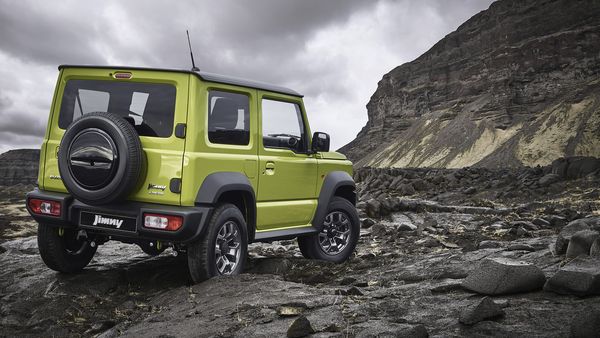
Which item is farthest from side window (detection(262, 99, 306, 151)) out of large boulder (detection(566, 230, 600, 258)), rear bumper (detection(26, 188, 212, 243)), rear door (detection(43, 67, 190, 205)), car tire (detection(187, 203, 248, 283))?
large boulder (detection(566, 230, 600, 258))

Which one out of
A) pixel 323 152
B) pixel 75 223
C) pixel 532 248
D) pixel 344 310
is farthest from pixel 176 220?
pixel 532 248

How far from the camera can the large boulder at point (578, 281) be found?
3742mm

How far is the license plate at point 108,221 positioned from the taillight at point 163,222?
201 millimetres

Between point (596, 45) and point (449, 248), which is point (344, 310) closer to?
point (449, 248)

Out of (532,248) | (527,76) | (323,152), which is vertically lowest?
(532,248)

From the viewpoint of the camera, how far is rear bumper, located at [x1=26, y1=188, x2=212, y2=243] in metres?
5.25

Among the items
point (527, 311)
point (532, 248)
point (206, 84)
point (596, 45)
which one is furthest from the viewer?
point (596, 45)

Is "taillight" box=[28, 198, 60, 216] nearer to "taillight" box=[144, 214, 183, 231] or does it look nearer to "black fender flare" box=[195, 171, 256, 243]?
"taillight" box=[144, 214, 183, 231]

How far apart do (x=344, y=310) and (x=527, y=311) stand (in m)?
1.31

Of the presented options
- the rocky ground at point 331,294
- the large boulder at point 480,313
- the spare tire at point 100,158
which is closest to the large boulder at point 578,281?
the rocky ground at point 331,294

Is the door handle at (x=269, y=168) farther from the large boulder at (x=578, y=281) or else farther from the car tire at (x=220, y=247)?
the large boulder at (x=578, y=281)

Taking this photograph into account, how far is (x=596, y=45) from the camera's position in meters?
63.1

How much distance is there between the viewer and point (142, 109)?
18.6 ft

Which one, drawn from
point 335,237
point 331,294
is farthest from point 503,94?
point 331,294
